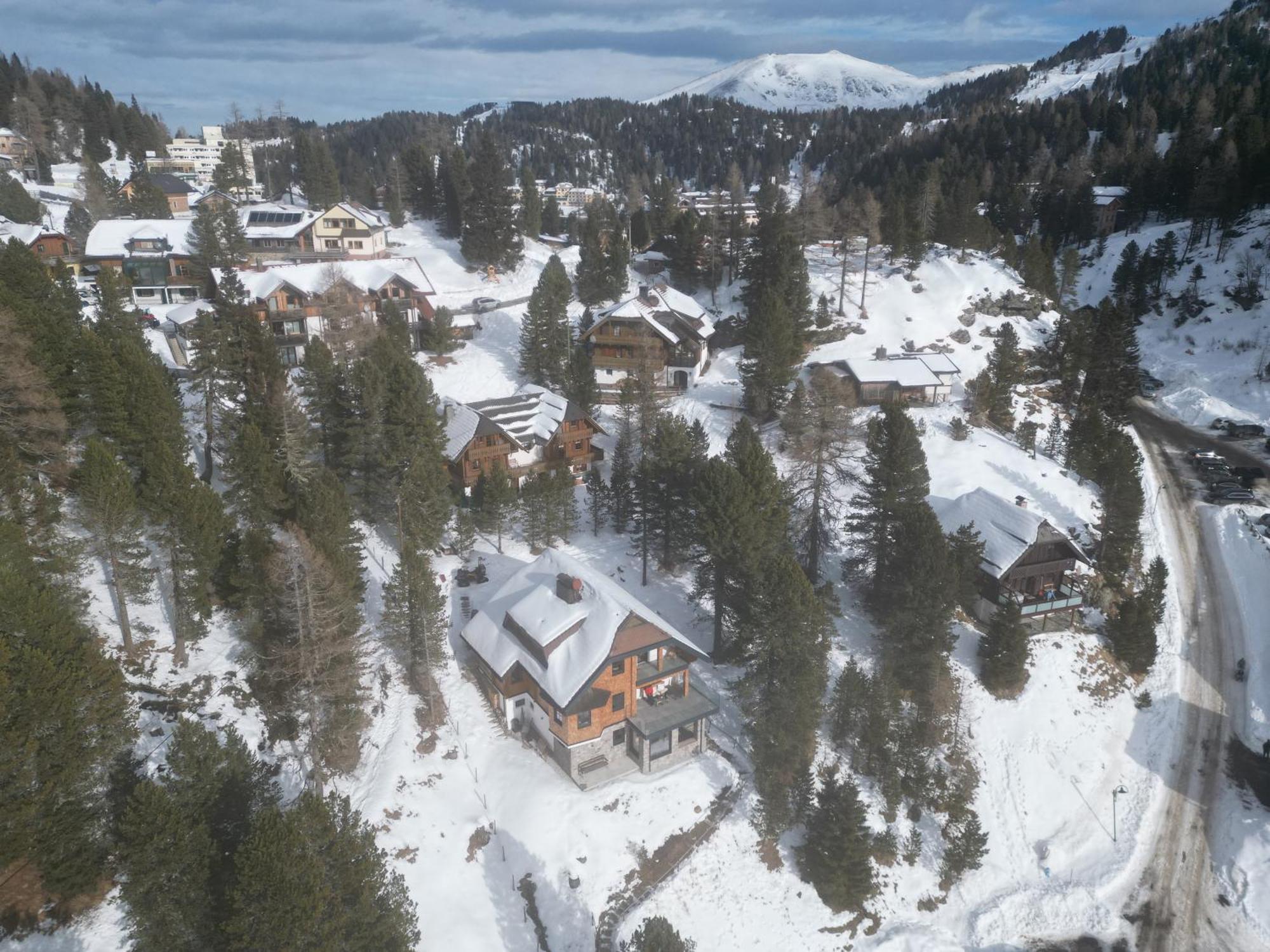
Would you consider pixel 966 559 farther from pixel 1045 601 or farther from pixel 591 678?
pixel 591 678

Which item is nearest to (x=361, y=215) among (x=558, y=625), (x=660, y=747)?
(x=558, y=625)

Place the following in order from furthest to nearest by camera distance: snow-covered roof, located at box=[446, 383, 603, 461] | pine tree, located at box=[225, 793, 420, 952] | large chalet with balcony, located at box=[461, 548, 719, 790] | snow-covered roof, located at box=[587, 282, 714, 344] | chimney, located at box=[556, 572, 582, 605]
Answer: snow-covered roof, located at box=[587, 282, 714, 344] < snow-covered roof, located at box=[446, 383, 603, 461] < chimney, located at box=[556, 572, 582, 605] < large chalet with balcony, located at box=[461, 548, 719, 790] < pine tree, located at box=[225, 793, 420, 952]

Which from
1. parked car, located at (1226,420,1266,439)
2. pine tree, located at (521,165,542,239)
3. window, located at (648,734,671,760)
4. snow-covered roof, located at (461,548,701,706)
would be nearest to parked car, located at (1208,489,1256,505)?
parked car, located at (1226,420,1266,439)

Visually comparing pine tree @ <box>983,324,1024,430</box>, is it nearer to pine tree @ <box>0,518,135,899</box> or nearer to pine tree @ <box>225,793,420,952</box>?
pine tree @ <box>225,793,420,952</box>

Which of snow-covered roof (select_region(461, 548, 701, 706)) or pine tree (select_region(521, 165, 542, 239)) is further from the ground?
pine tree (select_region(521, 165, 542, 239))

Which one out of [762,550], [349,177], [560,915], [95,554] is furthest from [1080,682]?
[349,177]

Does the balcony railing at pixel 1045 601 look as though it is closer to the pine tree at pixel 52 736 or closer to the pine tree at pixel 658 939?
the pine tree at pixel 658 939
